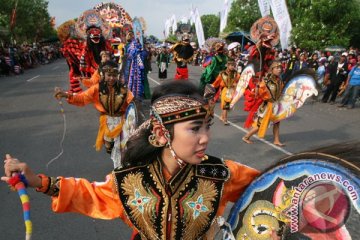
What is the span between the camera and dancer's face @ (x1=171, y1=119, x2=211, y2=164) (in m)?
Result: 1.68

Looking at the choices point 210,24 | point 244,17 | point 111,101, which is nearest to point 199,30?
point 111,101

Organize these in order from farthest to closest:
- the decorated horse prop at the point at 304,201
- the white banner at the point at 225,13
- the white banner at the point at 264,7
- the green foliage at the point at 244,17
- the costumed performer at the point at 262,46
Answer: the green foliage at the point at 244,17, the white banner at the point at 225,13, the white banner at the point at 264,7, the costumed performer at the point at 262,46, the decorated horse prop at the point at 304,201

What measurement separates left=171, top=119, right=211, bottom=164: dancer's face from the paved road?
71 cm

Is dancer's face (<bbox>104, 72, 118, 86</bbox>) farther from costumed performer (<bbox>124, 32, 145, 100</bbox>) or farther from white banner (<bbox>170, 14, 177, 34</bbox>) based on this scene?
white banner (<bbox>170, 14, 177, 34</bbox>)

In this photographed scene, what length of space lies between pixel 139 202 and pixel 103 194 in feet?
0.73

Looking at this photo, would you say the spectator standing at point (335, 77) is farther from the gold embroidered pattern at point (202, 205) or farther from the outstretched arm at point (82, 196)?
the outstretched arm at point (82, 196)

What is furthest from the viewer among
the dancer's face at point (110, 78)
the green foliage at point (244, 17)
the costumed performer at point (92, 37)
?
the green foliage at point (244, 17)

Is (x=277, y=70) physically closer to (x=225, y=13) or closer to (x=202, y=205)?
(x=202, y=205)

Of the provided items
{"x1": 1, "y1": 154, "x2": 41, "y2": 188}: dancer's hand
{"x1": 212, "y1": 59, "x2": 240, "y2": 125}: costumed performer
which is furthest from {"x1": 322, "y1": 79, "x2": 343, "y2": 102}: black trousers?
{"x1": 1, "y1": 154, "x2": 41, "y2": 188}: dancer's hand

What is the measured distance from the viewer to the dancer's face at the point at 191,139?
5.51 ft

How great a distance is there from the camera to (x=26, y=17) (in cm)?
3975

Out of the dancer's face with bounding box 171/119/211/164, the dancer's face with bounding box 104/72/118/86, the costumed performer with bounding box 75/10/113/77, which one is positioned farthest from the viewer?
the costumed performer with bounding box 75/10/113/77

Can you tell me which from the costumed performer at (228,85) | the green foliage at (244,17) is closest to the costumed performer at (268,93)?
the costumed performer at (228,85)

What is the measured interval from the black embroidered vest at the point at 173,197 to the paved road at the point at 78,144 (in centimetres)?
55
